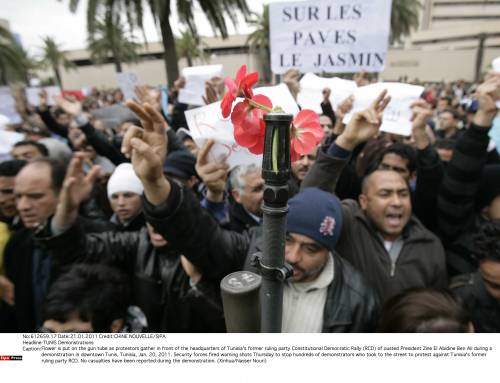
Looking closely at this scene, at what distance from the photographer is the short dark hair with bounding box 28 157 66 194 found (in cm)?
150

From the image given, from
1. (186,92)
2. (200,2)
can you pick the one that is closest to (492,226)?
(186,92)

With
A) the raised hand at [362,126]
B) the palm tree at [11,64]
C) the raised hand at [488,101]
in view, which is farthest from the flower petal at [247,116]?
the palm tree at [11,64]

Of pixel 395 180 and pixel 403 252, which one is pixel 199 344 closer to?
pixel 403 252

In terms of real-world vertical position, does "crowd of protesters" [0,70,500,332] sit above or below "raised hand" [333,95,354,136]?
below

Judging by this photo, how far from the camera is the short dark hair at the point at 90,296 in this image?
114 cm

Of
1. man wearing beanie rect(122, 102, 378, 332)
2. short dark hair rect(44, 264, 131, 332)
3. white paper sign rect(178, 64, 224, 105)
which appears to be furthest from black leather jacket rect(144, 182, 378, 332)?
white paper sign rect(178, 64, 224, 105)

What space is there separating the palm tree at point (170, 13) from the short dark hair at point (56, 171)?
6979 mm

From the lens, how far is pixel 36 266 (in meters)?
1.35

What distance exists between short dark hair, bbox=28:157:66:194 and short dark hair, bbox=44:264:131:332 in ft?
1.45

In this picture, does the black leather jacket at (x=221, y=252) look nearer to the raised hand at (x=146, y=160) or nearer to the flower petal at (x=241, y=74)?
the raised hand at (x=146, y=160)

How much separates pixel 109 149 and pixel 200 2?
887 cm

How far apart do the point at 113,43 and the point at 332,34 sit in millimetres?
9867

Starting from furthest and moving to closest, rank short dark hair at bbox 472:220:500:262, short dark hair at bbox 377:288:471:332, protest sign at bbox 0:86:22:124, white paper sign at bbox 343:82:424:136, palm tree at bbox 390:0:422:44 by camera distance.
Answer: palm tree at bbox 390:0:422:44
protest sign at bbox 0:86:22:124
white paper sign at bbox 343:82:424:136
short dark hair at bbox 472:220:500:262
short dark hair at bbox 377:288:471:332

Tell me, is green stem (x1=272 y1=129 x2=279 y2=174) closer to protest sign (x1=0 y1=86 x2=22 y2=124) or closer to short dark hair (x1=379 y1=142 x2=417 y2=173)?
short dark hair (x1=379 y1=142 x2=417 y2=173)
